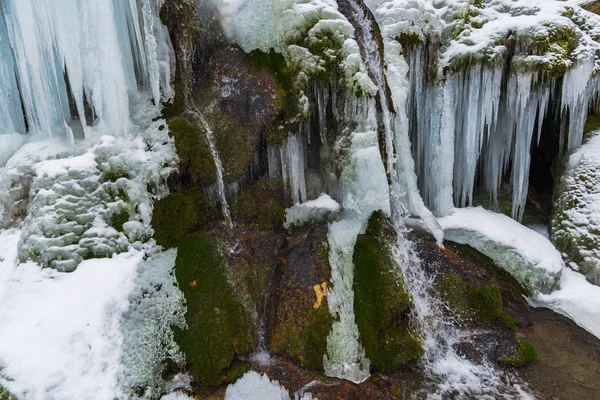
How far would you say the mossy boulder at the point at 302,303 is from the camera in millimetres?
5207

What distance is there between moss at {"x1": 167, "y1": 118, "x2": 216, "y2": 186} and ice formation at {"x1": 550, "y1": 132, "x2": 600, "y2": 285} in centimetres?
673

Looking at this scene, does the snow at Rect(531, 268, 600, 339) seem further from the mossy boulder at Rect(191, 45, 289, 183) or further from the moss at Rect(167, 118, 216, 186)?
the moss at Rect(167, 118, 216, 186)

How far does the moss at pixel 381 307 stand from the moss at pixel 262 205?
1.34 metres

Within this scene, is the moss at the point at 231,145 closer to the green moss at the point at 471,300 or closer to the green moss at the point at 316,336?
the green moss at the point at 316,336

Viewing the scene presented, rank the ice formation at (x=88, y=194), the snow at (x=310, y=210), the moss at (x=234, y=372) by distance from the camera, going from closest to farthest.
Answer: the moss at (x=234, y=372) → the ice formation at (x=88, y=194) → the snow at (x=310, y=210)

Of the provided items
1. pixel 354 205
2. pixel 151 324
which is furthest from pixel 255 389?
pixel 354 205

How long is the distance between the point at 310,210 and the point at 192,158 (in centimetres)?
201

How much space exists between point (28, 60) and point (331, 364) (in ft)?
19.6

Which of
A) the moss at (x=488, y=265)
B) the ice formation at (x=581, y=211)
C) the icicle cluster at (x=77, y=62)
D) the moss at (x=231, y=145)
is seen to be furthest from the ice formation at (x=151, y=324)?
the ice formation at (x=581, y=211)

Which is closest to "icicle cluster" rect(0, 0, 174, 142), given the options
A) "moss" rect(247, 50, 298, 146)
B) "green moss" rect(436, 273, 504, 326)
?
"moss" rect(247, 50, 298, 146)

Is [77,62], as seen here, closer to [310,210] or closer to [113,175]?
[113,175]

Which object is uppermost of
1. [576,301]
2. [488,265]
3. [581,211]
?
[581,211]

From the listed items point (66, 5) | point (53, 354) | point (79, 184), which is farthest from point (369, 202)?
point (66, 5)

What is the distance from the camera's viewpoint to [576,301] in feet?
22.2
